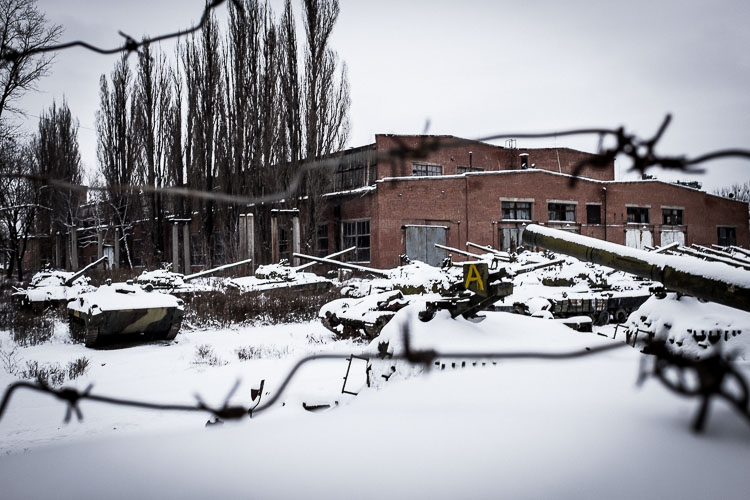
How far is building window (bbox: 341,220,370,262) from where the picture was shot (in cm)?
1938

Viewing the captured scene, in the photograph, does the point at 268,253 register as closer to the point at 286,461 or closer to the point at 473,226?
the point at 473,226

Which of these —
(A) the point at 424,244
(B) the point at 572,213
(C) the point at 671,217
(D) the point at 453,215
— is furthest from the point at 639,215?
(A) the point at 424,244

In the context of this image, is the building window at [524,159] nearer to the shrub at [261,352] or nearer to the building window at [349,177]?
the building window at [349,177]

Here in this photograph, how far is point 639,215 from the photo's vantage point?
75.8ft

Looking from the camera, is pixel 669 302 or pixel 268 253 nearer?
pixel 669 302

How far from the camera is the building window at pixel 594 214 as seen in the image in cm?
2238

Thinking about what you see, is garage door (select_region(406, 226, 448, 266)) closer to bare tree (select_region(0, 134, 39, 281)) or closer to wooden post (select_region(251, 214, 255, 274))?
wooden post (select_region(251, 214, 255, 274))

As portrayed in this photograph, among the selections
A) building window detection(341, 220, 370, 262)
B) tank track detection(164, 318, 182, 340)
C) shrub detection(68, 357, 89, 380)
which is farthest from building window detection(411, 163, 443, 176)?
shrub detection(68, 357, 89, 380)

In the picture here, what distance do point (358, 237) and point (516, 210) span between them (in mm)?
7160

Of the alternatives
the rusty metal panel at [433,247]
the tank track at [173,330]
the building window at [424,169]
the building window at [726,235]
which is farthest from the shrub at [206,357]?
the building window at [726,235]

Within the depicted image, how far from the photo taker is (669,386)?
1.69 feet

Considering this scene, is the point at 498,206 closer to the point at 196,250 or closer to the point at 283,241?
the point at 283,241

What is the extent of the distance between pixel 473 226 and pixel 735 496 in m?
19.2

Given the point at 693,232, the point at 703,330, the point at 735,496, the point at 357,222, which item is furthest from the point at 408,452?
the point at 693,232
